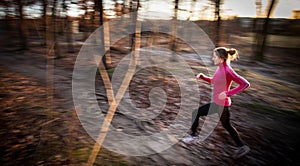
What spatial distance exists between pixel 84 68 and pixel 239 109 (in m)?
8.87

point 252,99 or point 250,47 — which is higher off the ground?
point 250,47

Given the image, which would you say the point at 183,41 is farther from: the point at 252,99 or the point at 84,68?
the point at 252,99

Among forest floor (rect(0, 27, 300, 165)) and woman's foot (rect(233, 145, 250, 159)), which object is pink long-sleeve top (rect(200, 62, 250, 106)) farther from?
forest floor (rect(0, 27, 300, 165))

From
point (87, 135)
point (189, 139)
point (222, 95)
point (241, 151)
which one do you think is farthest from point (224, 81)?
point (87, 135)

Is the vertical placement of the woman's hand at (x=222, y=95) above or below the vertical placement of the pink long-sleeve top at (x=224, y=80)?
below

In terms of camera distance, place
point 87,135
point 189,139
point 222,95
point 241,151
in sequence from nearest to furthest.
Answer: point 222,95 < point 241,151 < point 87,135 < point 189,139

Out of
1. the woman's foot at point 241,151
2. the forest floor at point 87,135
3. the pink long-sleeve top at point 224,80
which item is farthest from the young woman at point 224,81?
the forest floor at point 87,135

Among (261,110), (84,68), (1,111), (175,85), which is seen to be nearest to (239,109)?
(261,110)

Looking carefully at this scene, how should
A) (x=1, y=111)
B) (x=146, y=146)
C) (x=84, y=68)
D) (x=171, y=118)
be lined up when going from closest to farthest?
1. (x=146, y=146)
2. (x=1, y=111)
3. (x=171, y=118)
4. (x=84, y=68)

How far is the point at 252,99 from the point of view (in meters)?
7.86

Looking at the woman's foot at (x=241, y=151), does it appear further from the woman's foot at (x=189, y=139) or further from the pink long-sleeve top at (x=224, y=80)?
the pink long-sleeve top at (x=224, y=80)

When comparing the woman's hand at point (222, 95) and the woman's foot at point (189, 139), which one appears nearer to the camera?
the woman's hand at point (222, 95)

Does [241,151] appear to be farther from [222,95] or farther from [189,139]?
[222,95]

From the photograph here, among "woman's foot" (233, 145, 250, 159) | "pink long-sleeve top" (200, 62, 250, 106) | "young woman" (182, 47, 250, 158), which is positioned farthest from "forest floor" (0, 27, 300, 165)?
"pink long-sleeve top" (200, 62, 250, 106)
